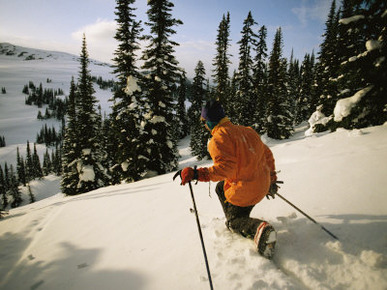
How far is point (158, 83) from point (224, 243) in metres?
14.2

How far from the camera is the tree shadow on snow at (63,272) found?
2639 millimetres

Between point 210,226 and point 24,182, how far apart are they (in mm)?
104894

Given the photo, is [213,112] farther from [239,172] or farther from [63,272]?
[63,272]

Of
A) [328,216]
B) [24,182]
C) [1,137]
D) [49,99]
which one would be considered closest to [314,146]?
[328,216]

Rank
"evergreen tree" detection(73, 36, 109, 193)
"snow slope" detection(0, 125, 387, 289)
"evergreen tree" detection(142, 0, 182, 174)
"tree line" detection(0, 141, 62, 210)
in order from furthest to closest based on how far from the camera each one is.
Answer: "tree line" detection(0, 141, 62, 210)
"evergreen tree" detection(73, 36, 109, 193)
"evergreen tree" detection(142, 0, 182, 174)
"snow slope" detection(0, 125, 387, 289)

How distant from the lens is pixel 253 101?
29766 millimetres

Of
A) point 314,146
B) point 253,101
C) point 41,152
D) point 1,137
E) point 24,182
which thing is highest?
point 253,101

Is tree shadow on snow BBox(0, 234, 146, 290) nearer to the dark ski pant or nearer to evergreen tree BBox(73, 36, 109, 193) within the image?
the dark ski pant

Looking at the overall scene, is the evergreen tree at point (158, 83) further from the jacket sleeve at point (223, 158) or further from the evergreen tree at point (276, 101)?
the evergreen tree at point (276, 101)

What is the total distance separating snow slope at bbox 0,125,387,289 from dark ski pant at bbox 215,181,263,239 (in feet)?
0.61

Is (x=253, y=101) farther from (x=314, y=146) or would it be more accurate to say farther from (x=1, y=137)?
(x=1, y=137)

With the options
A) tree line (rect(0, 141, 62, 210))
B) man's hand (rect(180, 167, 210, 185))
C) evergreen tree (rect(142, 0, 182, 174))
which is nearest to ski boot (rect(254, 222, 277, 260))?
man's hand (rect(180, 167, 210, 185))

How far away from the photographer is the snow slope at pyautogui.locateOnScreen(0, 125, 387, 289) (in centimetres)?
219

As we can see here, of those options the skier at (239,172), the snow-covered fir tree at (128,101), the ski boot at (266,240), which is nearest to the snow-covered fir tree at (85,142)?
the snow-covered fir tree at (128,101)
